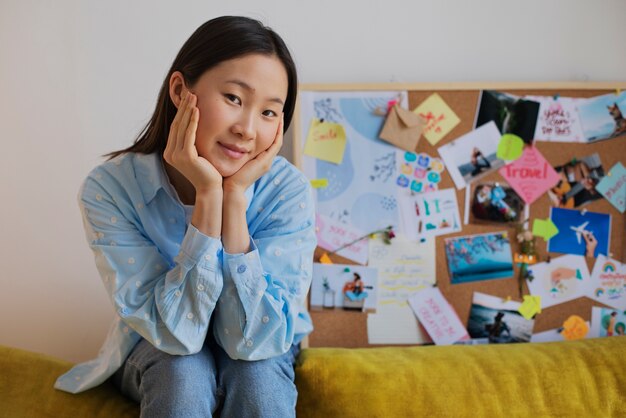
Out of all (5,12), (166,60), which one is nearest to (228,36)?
(166,60)

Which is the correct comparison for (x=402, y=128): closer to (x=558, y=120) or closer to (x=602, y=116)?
(x=558, y=120)

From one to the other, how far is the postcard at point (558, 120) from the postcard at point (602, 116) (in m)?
0.02

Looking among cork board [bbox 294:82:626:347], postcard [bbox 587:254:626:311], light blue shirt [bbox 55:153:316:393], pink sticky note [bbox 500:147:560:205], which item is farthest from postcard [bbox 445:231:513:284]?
light blue shirt [bbox 55:153:316:393]

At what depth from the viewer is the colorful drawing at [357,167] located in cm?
163

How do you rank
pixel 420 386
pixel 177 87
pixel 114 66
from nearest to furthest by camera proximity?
1. pixel 177 87
2. pixel 420 386
3. pixel 114 66

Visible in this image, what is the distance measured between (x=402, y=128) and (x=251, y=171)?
0.63 meters

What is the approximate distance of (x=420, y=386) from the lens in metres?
1.31

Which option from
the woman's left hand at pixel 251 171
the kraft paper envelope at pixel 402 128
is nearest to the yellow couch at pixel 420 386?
the woman's left hand at pixel 251 171

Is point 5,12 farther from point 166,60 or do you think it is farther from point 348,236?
point 348,236

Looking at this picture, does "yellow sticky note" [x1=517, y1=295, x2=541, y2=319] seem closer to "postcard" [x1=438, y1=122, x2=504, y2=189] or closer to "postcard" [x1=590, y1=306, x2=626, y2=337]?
"postcard" [x1=590, y1=306, x2=626, y2=337]

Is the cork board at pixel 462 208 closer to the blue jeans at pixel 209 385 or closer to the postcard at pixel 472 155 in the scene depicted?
the postcard at pixel 472 155

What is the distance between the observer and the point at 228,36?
3.58ft

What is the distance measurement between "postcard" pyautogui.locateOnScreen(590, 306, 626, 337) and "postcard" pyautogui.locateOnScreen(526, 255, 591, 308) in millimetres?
64

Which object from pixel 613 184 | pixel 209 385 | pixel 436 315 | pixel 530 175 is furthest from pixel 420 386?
pixel 613 184
